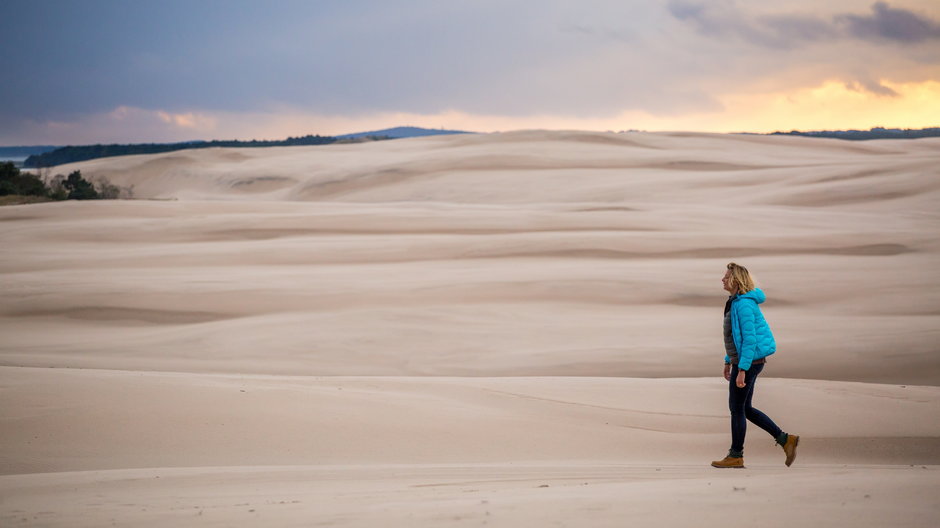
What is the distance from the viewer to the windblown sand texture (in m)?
4.79

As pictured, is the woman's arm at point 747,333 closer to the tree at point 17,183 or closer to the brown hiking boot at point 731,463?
the brown hiking boot at point 731,463

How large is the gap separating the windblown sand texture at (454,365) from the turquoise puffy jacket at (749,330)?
87 cm

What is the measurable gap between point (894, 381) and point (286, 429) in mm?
7920

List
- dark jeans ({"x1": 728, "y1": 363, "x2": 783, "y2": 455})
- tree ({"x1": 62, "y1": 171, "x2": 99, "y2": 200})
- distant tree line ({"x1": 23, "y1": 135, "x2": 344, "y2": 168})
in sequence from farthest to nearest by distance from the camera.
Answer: distant tree line ({"x1": 23, "y1": 135, "x2": 344, "y2": 168}), tree ({"x1": 62, "y1": 171, "x2": 99, "y2": 200}), dark jeans ({"x1": 728, "y1": 363, "x2": 783, "y2": 455})

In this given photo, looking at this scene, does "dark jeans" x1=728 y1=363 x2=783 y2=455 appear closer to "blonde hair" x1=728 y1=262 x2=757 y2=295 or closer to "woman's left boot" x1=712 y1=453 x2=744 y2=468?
"woman's left boot" x1=712 y1=453 x2=744 y2=468

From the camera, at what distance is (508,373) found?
35.0 ft

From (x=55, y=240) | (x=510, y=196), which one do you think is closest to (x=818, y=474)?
(x=55, y=240)

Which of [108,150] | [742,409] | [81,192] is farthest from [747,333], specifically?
[108,150]

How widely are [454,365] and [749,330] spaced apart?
5965 millimetres

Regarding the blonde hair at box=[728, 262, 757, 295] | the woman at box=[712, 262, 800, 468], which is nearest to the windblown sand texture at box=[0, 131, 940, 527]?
the woman at box=[712, 262, 800, 468]

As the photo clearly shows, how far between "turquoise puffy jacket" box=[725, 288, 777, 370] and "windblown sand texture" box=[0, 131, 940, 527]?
87cm

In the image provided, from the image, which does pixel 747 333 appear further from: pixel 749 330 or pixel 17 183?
pixel 17 183

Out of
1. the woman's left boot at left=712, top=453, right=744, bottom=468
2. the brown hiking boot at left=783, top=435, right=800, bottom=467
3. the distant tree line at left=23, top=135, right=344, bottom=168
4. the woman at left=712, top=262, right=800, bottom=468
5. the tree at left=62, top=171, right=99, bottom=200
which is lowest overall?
the woman's left boot at left=712, top=453, right=744, bottom=468

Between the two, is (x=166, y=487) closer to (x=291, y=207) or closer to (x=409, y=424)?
(x=409, y=424)
